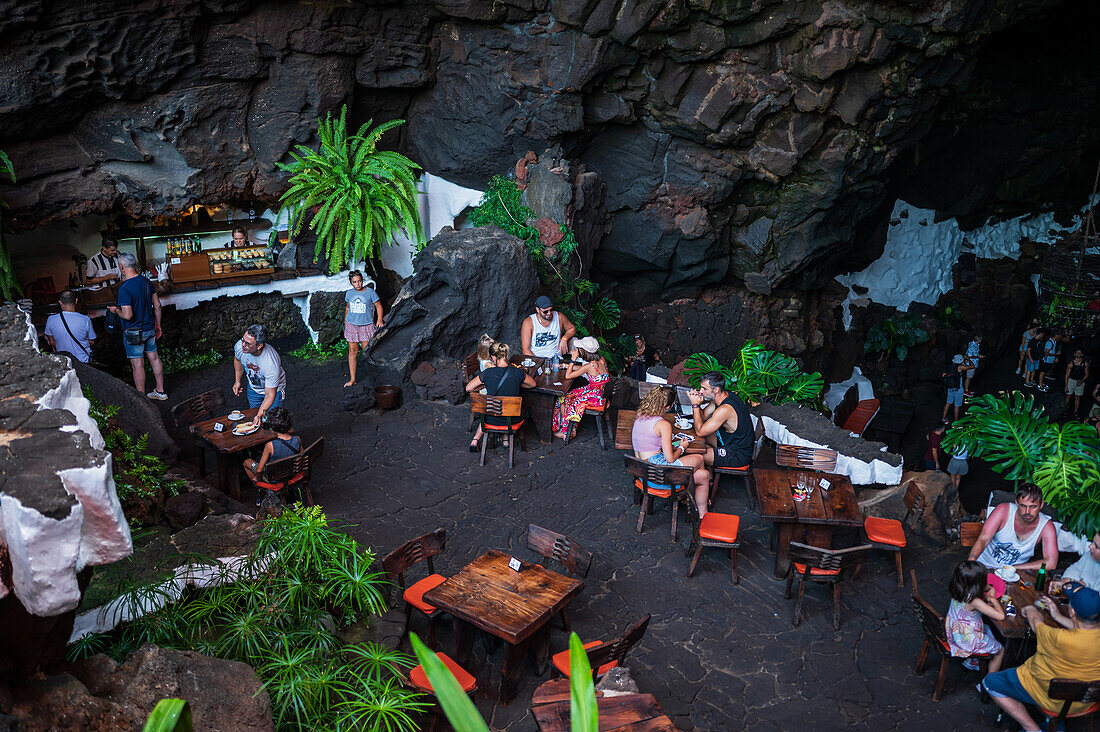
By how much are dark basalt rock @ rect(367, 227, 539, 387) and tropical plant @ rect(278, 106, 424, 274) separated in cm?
115

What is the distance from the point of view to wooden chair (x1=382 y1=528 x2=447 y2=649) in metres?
5.46

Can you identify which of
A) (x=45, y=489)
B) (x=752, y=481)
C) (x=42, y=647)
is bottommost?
(x=752, y=481)

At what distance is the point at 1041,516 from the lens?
579 centimetres

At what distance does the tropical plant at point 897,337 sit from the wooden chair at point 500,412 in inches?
427

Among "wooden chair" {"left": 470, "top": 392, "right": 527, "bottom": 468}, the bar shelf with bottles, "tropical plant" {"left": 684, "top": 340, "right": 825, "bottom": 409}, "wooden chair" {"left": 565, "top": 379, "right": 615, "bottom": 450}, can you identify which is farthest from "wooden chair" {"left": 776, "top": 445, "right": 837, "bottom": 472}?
the bar shelf with bottles

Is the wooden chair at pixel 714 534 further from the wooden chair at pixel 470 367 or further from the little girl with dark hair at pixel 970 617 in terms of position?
the wooden chair at pixel 470 367

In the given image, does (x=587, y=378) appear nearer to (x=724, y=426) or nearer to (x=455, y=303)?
(x=724, y=426)

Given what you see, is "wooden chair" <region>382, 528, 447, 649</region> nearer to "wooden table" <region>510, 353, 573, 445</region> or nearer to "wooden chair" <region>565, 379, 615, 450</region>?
"wooden table" <region>510, 353, 573, 445</region>

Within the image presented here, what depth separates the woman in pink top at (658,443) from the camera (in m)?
6.95

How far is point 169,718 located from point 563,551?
3.75 metres

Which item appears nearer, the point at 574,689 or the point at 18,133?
the point at 574,689

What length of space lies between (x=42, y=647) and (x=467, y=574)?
9.21 feet

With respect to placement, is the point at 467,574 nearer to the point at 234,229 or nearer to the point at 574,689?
the point at 574,689

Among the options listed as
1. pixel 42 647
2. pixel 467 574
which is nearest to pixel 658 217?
pixel 467 574
